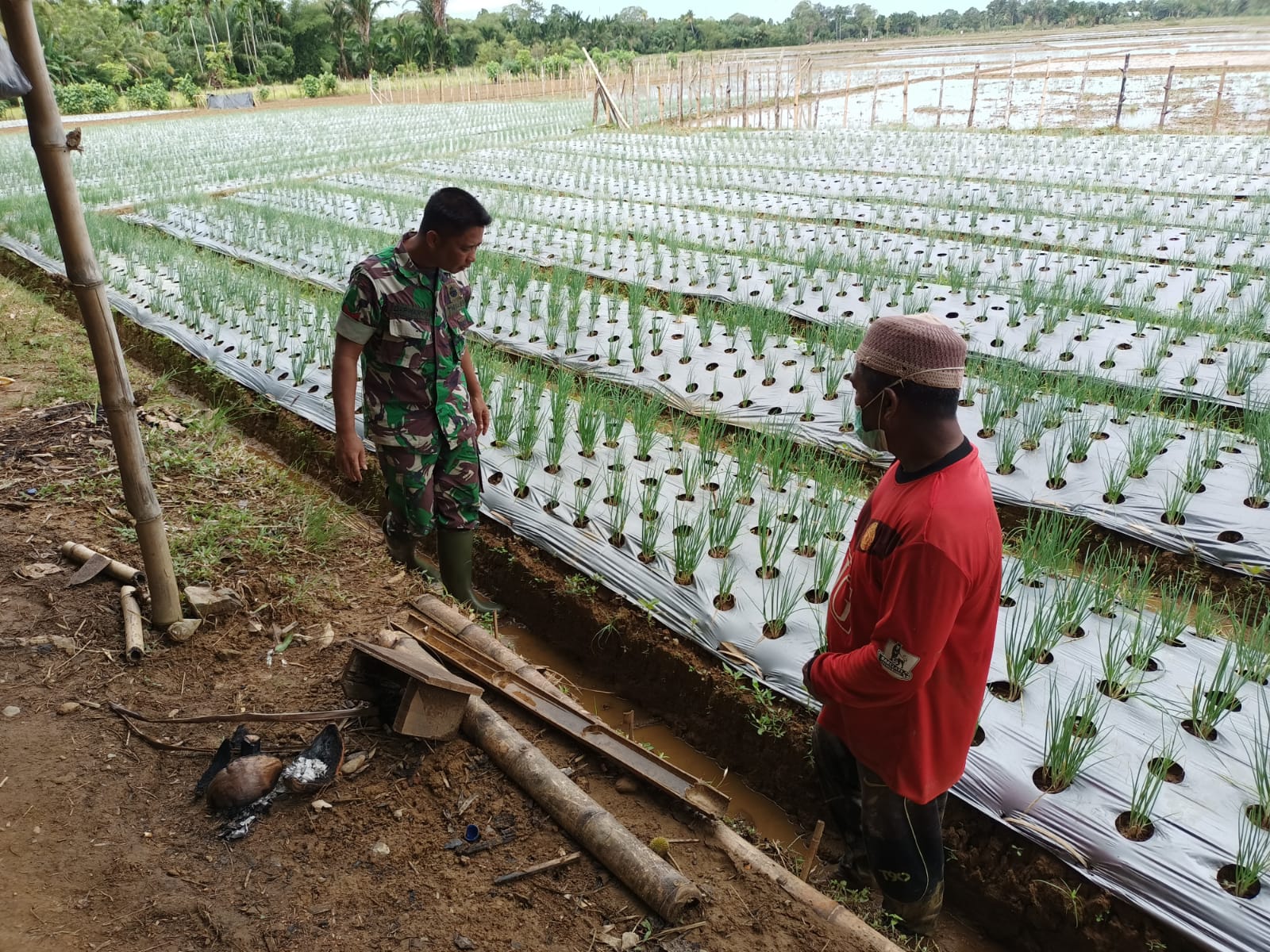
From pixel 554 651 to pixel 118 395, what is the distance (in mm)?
1487

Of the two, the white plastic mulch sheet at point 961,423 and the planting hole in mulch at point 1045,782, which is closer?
the planting hole in mulch at point 1045,782

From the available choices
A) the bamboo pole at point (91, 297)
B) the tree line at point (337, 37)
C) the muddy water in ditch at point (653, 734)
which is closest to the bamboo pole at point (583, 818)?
the muddy water in ditch at point (653, 734)

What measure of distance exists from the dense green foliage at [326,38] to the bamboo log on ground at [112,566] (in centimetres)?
2760

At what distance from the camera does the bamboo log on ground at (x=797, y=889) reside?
1619 mm

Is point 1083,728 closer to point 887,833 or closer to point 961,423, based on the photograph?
point 887,833

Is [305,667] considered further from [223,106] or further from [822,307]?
[223,106]

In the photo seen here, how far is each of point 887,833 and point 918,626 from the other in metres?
0.53

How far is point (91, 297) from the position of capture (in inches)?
80.2

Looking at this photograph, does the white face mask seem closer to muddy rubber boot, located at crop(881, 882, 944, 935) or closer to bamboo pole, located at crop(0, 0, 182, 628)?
muddy rubber boot, located at crop(881, 882, 944, 935)

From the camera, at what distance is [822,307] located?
489 cm

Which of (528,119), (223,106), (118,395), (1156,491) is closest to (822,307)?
(1156,491)

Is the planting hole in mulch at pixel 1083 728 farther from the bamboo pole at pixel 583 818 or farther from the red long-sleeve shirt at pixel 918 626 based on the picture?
the bamboo pole at pixel 583 818

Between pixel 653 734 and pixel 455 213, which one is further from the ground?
pixel 455 213

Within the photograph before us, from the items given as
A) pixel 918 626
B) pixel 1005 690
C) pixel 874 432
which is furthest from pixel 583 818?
pixel 1005 690
